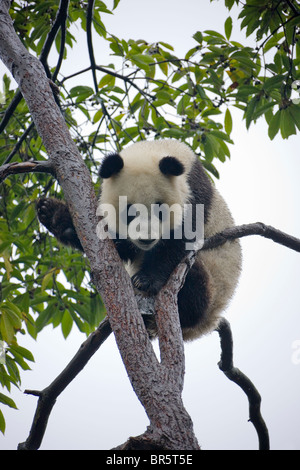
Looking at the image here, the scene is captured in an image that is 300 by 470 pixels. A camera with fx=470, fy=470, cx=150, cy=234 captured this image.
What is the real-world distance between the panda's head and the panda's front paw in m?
0.43

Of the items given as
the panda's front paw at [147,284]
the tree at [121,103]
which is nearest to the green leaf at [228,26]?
the tree at [121,103]

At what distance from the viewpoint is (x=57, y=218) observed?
15.1 feet

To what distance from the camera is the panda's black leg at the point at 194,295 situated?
4875 mm

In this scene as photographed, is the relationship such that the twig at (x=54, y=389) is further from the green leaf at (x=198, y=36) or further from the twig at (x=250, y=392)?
the green leaf at (x=198, y=36)

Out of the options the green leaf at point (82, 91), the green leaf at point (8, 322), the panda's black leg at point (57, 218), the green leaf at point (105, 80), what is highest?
the green leaf at point (105, 80)

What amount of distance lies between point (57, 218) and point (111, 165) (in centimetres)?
77

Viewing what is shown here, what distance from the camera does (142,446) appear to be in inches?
88.1

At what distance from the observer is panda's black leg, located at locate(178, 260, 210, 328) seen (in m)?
4.88

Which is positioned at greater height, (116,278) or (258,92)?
(258,92)

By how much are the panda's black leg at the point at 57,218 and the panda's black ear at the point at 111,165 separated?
0.55 meters

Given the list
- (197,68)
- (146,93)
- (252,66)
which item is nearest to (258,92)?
(252,66)
